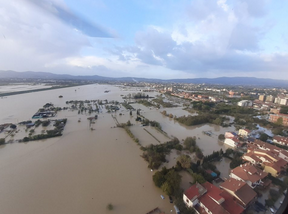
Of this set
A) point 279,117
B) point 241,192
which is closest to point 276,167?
point 241,192

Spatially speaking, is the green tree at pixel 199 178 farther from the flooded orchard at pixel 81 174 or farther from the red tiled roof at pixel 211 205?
the red tiled roof at pixel 211 205

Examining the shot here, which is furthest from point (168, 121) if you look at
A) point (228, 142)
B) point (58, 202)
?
point (58, 202)

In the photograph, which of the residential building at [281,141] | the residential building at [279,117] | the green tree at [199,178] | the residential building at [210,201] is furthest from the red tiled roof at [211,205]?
the residential building at [279,117]

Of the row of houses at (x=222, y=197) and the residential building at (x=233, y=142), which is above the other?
the row of houses at (x=222, y=197)

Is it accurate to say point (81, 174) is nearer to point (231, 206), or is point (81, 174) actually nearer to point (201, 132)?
point (231, 206)

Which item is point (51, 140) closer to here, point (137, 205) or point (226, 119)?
point (137, 205)

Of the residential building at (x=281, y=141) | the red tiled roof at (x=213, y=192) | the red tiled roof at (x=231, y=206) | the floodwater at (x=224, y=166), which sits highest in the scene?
the red tiled roof at (x=213, y=192)

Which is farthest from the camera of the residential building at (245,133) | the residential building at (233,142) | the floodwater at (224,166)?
the residential building at (245,133)
